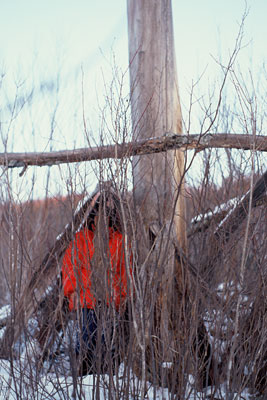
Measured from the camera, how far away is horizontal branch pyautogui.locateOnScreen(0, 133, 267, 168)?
227 cm

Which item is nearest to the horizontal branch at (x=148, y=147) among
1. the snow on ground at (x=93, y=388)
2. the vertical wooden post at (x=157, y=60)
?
the vertical wooden post at (x=157, y=60)

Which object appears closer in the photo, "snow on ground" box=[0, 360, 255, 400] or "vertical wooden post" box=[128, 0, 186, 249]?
"snow on ground" box=[0, 360, 255, 400]

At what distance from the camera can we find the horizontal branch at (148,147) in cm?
227

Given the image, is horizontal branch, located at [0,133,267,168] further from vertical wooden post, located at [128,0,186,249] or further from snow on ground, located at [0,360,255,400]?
snow on ground, located at [0,360,255,400]

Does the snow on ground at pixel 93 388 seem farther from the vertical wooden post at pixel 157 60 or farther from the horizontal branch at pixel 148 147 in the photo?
the vertical wooden post at pixel 157 60

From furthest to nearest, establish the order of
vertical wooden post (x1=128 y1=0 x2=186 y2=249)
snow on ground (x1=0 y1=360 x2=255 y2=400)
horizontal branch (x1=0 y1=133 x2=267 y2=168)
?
vertical wooden post (x1=128 y1=0 x2=186 y2=249), horizontal branch (x1=0 y1=133 x2=267 y2=168), snow on ground (x1=0 y1=360 x2=255 y2=400)

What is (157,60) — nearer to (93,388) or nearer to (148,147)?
(148,147)

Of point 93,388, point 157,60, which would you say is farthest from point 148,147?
point 93,388

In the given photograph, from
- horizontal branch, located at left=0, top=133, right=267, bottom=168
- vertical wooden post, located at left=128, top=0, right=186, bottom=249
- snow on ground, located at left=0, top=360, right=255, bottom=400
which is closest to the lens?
snow on ground, located at left=0, top=360, right=255, bottom=400

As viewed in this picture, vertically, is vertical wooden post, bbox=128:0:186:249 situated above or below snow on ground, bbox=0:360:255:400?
above

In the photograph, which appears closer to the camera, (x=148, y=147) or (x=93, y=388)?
(x=93, y=388)

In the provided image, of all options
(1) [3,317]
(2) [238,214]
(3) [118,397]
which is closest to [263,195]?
(2) [238,214]

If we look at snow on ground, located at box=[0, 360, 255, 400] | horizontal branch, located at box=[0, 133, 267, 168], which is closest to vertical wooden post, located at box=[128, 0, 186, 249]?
horizontal branch, located at box=[0, 133, 267, 168]

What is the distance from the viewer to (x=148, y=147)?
9.49 ft
